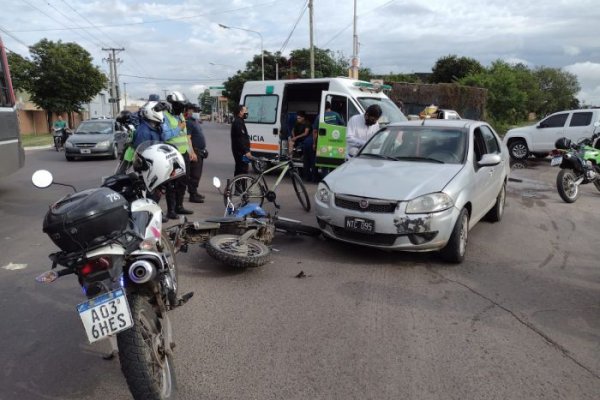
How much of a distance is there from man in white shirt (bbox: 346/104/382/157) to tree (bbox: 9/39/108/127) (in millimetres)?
34158

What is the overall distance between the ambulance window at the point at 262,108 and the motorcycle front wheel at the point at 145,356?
369 inches

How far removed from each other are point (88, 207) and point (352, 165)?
162 inches

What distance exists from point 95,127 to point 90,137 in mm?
1511

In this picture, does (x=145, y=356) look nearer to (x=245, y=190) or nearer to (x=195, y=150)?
(x=245, y=190)

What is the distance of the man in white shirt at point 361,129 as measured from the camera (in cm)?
777

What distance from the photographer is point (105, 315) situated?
2314mm

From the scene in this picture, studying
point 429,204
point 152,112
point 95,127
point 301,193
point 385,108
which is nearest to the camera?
point 429,204

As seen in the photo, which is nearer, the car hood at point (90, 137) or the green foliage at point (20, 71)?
the car hood at point (90, 137)

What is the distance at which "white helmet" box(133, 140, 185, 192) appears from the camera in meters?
3.28

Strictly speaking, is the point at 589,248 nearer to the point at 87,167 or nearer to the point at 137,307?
the point at 137,307

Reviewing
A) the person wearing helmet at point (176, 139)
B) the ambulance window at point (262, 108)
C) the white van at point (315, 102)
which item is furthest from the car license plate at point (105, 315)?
the ambulance window at point (262, 108)

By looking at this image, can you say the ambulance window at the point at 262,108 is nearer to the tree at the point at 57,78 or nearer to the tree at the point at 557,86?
the tree at the point at 57,78

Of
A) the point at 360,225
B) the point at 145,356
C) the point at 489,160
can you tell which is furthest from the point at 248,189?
the point at 145,356

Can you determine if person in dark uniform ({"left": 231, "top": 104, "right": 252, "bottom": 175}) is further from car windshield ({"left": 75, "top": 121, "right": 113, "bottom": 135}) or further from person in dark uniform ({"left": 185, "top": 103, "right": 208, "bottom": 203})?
car windshield ({"left": 75, "top": 121, "right": 113, "bottom": 135})
